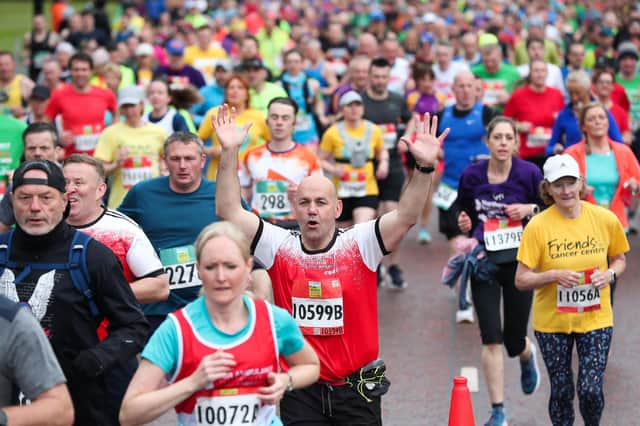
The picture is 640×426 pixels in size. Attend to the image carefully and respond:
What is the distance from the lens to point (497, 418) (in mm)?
8031

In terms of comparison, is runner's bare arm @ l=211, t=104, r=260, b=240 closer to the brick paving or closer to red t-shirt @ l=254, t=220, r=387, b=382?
red t-shirt @ l=254, t=220, r=387, b=382

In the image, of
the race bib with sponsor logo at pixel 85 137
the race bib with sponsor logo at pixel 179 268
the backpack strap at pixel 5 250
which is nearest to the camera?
the backpack strap at pixel 5 250

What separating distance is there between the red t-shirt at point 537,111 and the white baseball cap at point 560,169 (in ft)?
19.1

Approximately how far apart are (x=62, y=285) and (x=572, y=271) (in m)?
3.21

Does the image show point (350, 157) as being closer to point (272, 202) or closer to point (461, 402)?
point (272, 202)

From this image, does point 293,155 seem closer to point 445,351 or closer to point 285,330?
point 445,351

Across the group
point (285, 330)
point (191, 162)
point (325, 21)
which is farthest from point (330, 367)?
point (325, 21)

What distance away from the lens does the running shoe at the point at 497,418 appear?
316 inches

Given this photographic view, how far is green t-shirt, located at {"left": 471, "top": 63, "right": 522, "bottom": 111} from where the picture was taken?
1497cm

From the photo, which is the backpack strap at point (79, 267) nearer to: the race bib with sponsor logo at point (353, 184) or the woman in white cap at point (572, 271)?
the woman in white cap at point (572, 271)

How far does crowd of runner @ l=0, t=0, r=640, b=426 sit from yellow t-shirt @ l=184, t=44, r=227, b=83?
9.06ft

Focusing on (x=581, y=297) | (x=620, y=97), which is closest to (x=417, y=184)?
(x=581, y=297)

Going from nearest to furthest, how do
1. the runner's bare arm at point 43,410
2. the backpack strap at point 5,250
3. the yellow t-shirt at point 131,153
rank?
the runner's bare arm at point 43,410 → the backpack strap at point 5,250 → the yellow t-shirt at point 131,153

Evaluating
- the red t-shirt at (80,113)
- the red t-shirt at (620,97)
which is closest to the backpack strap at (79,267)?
the red t-shirt at (80,113)
